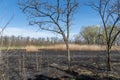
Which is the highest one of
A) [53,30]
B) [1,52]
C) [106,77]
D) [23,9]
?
[23,9]

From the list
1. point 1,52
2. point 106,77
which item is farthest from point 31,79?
point 1,52

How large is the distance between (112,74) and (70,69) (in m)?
2.04

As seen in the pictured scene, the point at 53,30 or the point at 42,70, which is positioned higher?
the point at 53,30

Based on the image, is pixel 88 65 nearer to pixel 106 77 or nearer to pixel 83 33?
pixel 106 77

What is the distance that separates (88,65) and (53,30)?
133 inches

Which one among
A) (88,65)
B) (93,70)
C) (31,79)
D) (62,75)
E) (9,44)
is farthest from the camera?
(88,65)

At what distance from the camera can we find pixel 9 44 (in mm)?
6223

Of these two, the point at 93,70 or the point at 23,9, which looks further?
the point at 93,70

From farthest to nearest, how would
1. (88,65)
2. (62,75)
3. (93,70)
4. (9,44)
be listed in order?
(88,65)
(93,70)
(62,75)
(9,44)

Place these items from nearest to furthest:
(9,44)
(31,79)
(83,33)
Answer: (9,44) < (31,79) < (83,33)

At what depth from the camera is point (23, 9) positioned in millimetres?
12297

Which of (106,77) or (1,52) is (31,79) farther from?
(1,52)

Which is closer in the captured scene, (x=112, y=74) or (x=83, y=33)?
(x=112, y=74)

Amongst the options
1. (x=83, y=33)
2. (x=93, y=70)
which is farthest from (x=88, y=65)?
(x=83, y=33)
